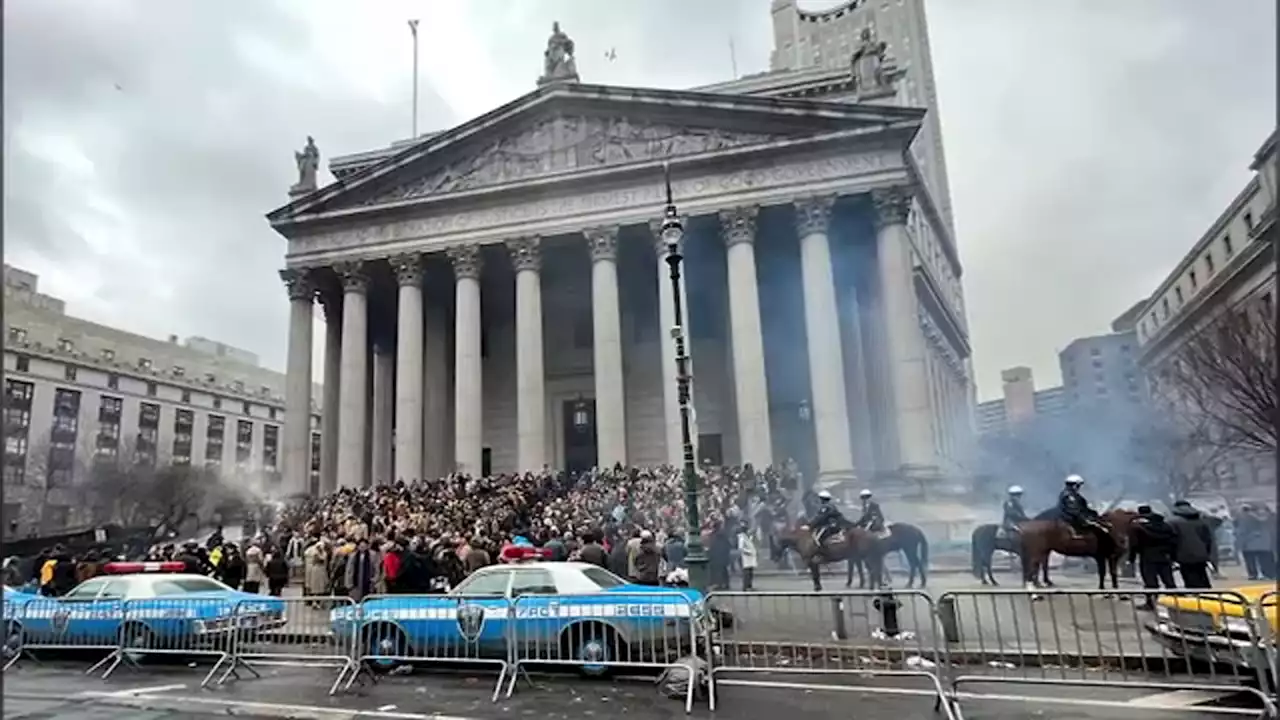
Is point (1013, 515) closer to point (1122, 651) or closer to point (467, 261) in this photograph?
point (1122, 651)

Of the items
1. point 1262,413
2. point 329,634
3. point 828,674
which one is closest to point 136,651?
point 329,634

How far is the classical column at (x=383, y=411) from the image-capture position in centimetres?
3375

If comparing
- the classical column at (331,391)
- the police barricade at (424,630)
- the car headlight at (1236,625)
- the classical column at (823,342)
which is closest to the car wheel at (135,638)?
the police barricade at (424,630)

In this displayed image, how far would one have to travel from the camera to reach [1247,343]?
2330cm

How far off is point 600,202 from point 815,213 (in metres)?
7.60

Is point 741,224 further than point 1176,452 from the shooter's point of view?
No

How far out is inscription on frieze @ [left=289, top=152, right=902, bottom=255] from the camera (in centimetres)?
2673

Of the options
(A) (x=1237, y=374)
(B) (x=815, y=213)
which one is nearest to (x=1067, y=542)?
(B) (x=815, y=213)

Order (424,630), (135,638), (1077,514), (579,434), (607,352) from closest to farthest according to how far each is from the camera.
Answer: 1. (424,630)
2. (135,638)
3. (1077,514)
4. (607,352)
5. (579,434)

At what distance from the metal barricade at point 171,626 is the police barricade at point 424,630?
208 cm

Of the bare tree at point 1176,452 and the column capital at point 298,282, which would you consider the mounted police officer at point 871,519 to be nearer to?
the bare tree at point 1176,452

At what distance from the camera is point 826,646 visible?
9.06 meters

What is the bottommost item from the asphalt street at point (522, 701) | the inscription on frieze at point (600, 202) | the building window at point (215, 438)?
the asphalt street at point (522, 701)

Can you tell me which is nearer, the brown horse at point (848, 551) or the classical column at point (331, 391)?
the brown horse at point (848, 551)
